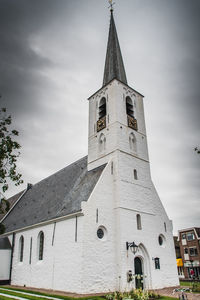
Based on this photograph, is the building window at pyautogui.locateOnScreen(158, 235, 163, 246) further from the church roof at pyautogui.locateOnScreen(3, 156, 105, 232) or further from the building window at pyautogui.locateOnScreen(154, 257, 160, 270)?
the church roof at pyautogui.locateOnScreen(3, 156, 105, 232)

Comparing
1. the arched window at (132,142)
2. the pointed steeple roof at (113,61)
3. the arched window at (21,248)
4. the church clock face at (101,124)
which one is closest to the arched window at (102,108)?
the church clock face at (101,124)

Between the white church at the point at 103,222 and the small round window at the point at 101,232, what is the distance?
→ 75 millimetres

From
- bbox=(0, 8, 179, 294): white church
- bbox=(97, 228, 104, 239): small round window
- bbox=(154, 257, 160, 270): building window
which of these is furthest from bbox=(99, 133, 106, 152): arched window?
bbox=(154, 257, 160, 270): building window

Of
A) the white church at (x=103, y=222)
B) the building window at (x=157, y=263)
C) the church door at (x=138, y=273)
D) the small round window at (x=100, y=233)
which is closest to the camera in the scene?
the white church at (x=103, y=222)

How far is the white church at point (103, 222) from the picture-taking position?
17547 millimetres

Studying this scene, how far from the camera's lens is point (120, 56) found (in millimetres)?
31141

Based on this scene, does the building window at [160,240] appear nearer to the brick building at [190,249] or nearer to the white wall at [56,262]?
the white wall at [56,262]

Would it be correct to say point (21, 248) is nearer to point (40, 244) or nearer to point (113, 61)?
point (40, 244)

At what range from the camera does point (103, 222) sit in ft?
61.5

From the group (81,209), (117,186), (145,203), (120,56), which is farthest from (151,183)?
(120,56)

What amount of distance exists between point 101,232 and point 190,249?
128 ft

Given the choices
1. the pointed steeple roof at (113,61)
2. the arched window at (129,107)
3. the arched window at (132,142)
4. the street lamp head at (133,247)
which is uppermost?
the pointed steeple roof at (113,61)

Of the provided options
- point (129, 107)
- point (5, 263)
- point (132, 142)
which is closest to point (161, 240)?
point (132, 142)

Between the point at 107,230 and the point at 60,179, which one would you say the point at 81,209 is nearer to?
the point at 107,230
